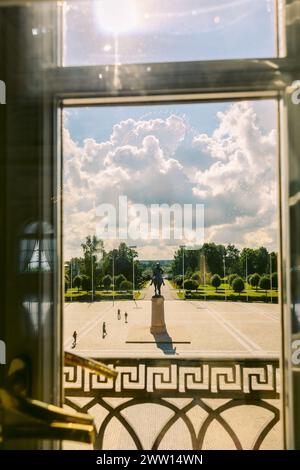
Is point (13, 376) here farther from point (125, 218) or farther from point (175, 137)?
point (175, 137)

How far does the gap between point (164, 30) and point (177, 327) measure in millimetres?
811

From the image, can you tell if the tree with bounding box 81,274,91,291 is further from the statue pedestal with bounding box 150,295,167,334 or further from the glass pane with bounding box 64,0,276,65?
the glass pane with bounding box 64,0,276,65

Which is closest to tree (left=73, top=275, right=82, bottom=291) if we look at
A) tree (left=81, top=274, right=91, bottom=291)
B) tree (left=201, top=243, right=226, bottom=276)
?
tree (left=81, top=274, right=91, bottom=291)

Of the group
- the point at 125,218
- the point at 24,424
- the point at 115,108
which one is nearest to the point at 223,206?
the point at 125,218

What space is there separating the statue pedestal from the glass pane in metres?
0.65

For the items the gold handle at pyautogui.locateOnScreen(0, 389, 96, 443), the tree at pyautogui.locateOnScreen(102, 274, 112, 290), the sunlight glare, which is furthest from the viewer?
the tree at pyautogui.locateOnScreen(102, 274, 112, 290)

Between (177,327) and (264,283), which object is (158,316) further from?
(264,283)

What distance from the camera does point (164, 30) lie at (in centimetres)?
86

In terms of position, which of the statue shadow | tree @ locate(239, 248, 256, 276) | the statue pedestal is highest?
tree @ locate(239, 248, 256, 276)

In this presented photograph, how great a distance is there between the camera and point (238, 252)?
922 mm

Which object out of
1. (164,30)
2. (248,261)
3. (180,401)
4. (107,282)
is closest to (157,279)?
(107,282)

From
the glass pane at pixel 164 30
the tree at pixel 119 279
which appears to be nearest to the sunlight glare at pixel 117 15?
the glass pane at pixel 164 30

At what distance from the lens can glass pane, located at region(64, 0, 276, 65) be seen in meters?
0.84

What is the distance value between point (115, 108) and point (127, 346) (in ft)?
2.21
